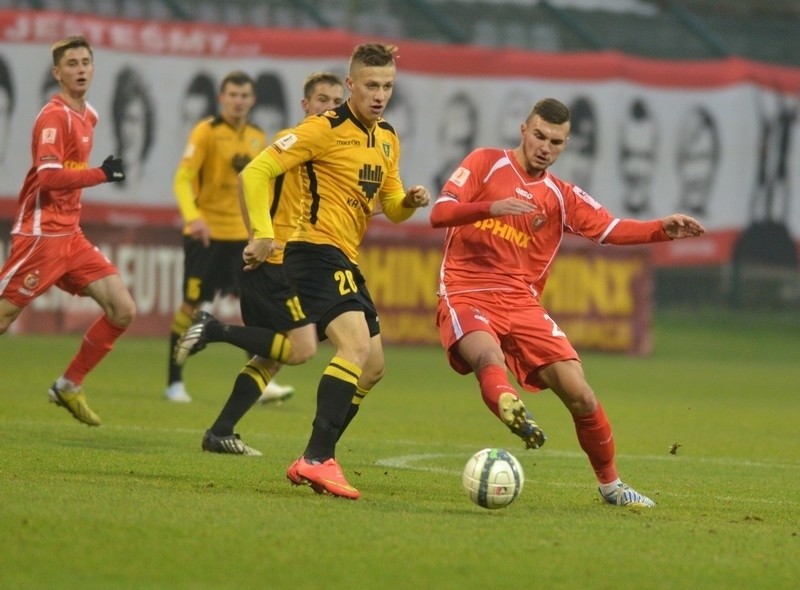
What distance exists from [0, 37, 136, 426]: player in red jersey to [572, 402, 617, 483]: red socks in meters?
3.75

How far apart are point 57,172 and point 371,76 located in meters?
2.95

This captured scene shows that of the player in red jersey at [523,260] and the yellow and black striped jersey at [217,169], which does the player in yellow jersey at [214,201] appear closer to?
the yellow and black striped jersey at [217,169]

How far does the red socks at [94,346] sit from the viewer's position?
34.4 feet

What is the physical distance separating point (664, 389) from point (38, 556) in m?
11.8

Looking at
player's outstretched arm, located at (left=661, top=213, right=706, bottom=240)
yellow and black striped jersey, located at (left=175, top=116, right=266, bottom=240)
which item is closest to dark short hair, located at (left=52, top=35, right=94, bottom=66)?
yellow and black striped jersey, located at (left=175, top=116, right=266, bottom=240)

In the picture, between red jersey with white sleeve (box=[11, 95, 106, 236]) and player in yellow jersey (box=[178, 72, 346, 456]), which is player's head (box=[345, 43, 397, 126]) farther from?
red jersey with white sleeve (box=[11, 95, 106, 236])

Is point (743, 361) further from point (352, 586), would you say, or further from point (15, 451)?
point (352, 586)

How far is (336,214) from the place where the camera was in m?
8.16

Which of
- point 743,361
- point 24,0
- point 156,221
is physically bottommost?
point 743,361

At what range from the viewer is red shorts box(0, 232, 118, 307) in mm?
10312

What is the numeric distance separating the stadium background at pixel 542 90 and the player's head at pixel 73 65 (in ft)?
31.3

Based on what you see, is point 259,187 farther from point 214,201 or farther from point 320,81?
point 214,201

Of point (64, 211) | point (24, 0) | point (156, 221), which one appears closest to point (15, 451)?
point (64, 211)

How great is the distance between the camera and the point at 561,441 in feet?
38.1
